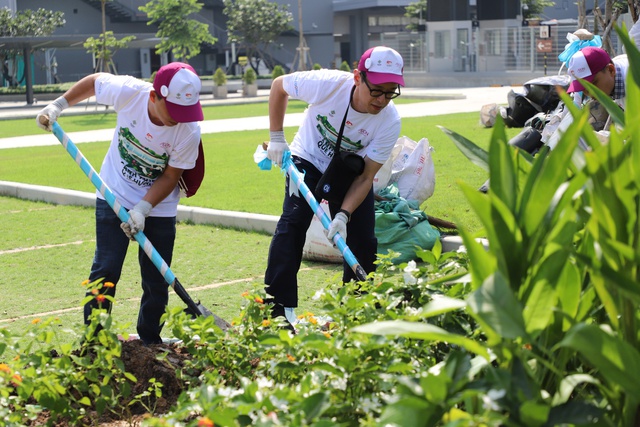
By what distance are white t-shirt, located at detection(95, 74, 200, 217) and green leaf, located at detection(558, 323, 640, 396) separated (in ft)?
11.0

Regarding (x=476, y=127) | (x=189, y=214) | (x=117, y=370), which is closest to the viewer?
(x=117, y=370)

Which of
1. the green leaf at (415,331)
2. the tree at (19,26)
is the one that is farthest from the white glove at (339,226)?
the tree at (19,26)

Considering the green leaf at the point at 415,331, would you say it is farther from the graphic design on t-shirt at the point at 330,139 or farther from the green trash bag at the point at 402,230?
the green trash bag at the point at 402,230

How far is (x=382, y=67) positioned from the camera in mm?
5168

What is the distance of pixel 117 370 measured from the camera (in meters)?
3.33

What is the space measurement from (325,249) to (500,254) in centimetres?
524

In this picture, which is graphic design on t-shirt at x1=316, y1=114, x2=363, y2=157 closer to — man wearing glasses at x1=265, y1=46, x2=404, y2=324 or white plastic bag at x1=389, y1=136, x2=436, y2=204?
man wearing glasses at x1=265, y1=46, x2=404, y2=324

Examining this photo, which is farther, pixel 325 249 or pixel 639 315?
pixel 325 249

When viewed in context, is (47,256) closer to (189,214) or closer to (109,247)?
(189,214)

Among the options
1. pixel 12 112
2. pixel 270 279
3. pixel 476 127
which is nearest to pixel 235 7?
pixel 12 112

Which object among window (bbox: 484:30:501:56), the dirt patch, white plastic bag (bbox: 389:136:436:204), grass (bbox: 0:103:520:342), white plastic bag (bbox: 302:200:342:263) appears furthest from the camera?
window (bbox: 484:30:501:56)

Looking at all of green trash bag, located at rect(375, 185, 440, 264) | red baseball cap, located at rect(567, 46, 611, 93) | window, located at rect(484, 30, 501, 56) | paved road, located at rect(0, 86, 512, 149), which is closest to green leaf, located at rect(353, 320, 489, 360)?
red baseball cap, located at rect(567, 46, 611, 93)

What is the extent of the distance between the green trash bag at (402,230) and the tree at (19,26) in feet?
123

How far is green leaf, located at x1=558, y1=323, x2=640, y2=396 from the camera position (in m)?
2.05
